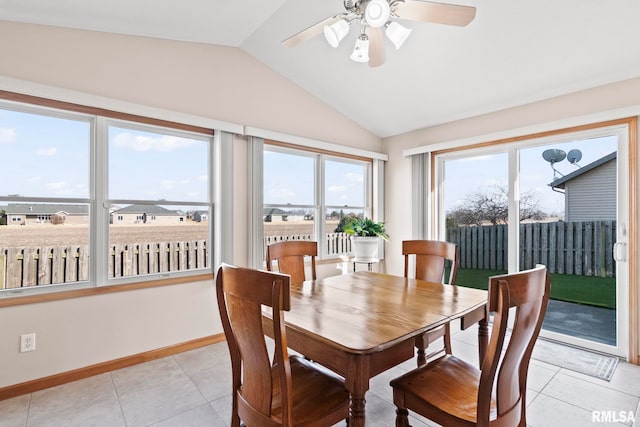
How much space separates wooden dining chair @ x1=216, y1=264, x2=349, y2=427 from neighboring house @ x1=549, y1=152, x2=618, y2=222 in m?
2.96

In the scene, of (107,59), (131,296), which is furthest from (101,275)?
(107,59)

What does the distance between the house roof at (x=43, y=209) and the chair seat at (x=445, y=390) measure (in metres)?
2.60

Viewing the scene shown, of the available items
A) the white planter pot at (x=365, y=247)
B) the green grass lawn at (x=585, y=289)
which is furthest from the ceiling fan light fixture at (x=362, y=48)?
the green grass lawn at (x=585, y=289)

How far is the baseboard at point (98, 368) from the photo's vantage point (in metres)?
2.19

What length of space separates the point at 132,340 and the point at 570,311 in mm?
4154

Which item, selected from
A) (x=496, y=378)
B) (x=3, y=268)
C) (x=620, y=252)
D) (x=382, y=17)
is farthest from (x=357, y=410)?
(x=620, y=252)

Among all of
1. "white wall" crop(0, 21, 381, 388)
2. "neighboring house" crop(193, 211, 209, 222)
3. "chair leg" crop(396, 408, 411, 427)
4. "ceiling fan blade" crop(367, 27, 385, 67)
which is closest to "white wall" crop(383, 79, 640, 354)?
"white wall" crop(0, 21, 381, 388)

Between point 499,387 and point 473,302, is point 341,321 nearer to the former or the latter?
point 499,387

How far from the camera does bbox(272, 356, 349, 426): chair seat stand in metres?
1.26

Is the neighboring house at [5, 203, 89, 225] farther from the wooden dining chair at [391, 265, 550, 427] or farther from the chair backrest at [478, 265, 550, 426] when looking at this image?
the chair backrest at [478, 265, 550, 426]

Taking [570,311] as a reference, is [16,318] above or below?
above

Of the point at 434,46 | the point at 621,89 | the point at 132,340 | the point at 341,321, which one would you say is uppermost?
the point at 434,46

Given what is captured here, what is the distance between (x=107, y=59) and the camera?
2.55 metres

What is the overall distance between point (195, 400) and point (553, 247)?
349cm
